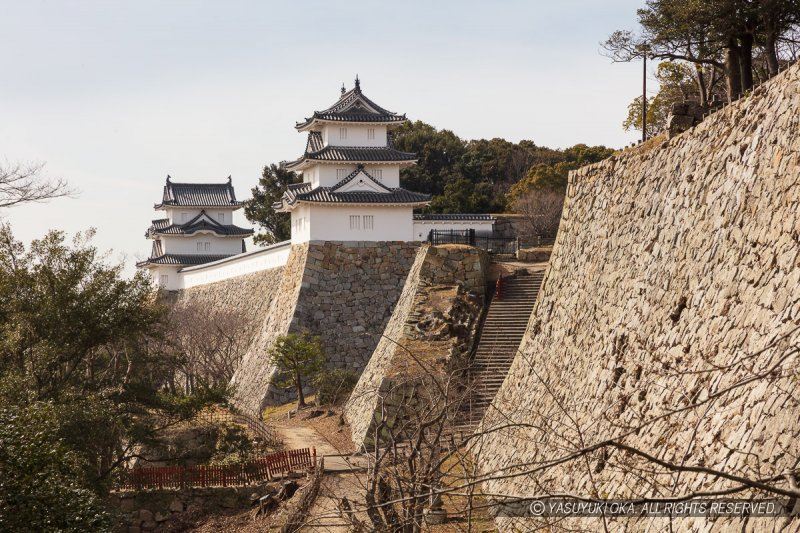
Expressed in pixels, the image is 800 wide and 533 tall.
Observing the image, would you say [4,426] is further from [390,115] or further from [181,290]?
[181,290]

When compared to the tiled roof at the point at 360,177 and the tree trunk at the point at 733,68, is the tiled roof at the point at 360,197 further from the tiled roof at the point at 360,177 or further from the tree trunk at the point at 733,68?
the tree trunk at the point at 733,68

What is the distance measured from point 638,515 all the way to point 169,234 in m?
42.2

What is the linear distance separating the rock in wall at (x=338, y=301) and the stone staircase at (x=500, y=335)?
6.32 metres

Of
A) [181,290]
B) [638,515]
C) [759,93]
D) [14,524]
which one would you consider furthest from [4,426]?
[181,290]

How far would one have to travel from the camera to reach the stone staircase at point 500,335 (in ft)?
62.8

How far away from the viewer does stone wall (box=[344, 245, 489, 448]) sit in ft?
69.6

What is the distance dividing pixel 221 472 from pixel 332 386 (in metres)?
7.41

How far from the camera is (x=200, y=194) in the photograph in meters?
50.1

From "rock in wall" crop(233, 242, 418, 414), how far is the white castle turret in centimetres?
58

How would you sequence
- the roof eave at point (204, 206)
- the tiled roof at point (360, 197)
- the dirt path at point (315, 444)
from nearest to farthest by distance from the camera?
the dirt path at point (315, 444), the tiled roof at point (360, 197), the roof eave at point (204, 206)

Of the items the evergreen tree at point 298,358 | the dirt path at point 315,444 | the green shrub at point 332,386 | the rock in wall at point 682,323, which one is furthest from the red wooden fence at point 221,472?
the evergreen tree at point 298,358

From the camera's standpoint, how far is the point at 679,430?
27.6ft

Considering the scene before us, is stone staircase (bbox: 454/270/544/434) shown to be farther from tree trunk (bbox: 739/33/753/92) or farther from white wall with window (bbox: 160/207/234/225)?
white wall with window (bbox: 160/207/234/225)

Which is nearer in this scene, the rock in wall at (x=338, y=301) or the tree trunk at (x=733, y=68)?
the tree trunk at (x=733, y=68)
